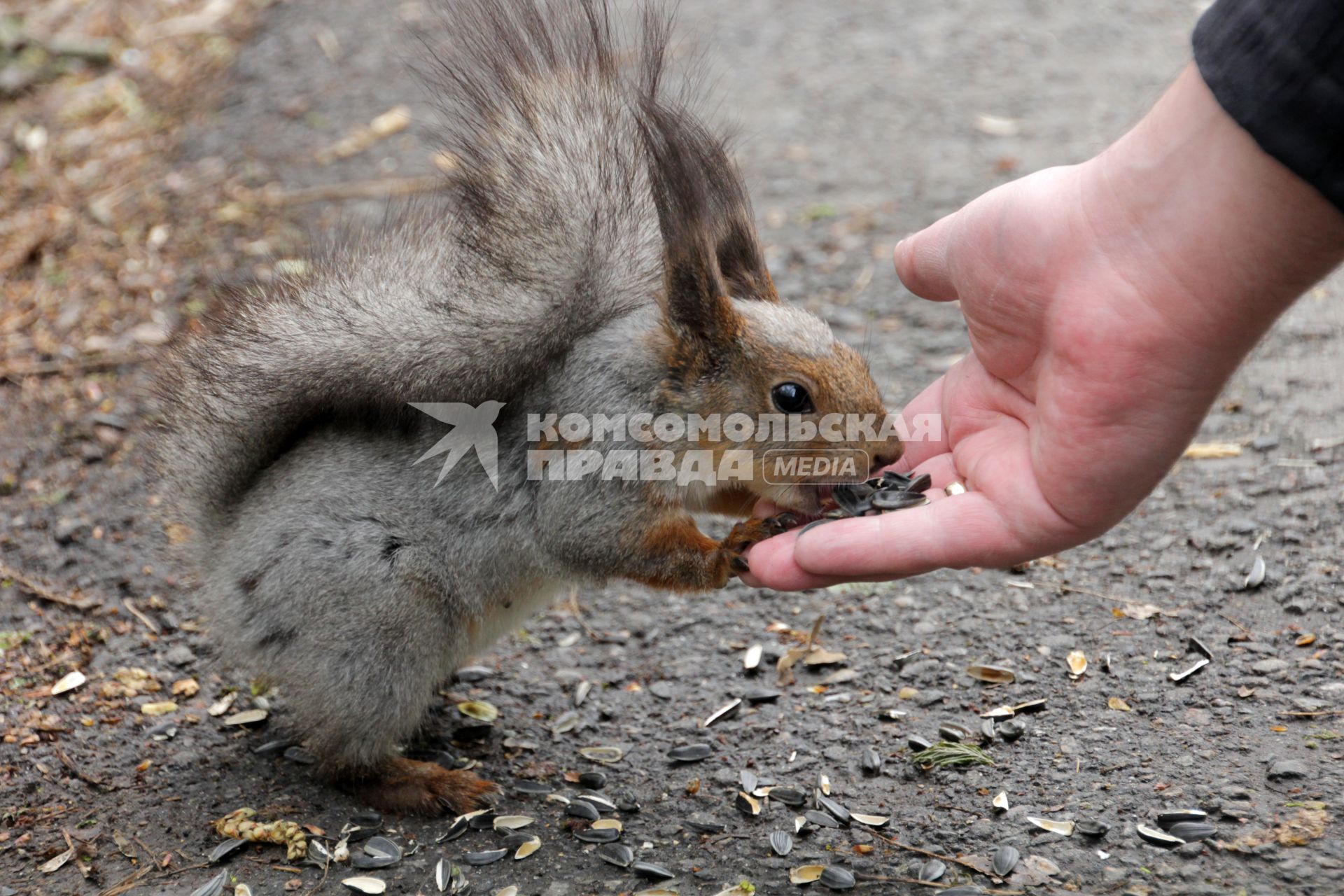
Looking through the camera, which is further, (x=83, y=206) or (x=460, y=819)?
(x=83, y=206)

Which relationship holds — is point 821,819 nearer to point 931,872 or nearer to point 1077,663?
point 931,872

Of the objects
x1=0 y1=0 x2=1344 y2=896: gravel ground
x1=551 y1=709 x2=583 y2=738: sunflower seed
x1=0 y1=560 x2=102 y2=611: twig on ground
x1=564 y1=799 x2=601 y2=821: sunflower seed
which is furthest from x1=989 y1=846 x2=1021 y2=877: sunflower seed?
x1=0 y1=560 x2=102 y2=611: twig on ground

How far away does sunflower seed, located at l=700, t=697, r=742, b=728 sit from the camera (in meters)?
2.36

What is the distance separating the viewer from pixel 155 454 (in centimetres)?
221

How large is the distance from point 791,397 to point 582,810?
2.70ft

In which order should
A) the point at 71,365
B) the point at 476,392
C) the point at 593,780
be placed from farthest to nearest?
the point at 71,365 → the point at 593,780 → the point at 476,392

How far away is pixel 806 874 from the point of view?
6.22ft

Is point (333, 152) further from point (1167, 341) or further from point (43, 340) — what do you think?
point (1167, 341)

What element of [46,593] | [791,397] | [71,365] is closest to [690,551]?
[791,397]

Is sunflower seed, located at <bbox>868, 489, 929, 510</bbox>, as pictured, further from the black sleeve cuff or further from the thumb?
the black sleeve cuff

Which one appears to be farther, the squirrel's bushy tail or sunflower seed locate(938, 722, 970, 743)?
sunflower seed locate(938, 722, 970, 743)

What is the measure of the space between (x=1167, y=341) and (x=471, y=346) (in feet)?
3.59

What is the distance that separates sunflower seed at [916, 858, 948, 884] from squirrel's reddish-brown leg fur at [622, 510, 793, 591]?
1.85 feet

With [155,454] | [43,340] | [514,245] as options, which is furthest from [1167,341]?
[43,340]
